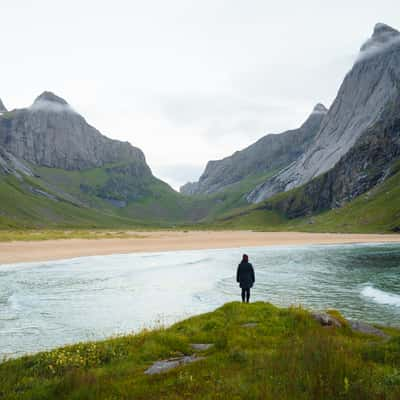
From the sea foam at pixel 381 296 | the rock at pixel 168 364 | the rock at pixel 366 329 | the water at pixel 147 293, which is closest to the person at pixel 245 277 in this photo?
the water at pixel 147 293

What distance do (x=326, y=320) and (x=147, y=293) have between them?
19176 millimetres

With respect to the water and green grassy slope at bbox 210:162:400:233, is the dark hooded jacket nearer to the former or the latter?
A: the water

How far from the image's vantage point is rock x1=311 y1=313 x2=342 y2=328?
15890mm

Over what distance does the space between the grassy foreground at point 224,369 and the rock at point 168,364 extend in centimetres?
32

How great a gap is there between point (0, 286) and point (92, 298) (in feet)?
36.2

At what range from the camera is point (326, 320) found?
16.0m

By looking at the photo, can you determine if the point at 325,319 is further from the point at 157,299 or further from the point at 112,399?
the point at 157,299

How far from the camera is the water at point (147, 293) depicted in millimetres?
21391

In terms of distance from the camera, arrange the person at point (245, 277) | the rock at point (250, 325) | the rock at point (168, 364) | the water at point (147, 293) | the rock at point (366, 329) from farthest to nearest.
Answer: the person at point (245, 277) → the water at point (147, 293) → the rock at point (250, 325) → the rock at point (366, 329) → the rock at point (168, 364)

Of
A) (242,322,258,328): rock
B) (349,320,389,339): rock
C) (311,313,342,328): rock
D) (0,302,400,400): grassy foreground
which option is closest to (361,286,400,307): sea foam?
(349,320,389,339): rock

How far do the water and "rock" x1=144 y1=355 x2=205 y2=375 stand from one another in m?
7.72

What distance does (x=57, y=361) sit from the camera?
463 inches

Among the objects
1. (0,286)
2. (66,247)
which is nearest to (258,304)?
(0,286)

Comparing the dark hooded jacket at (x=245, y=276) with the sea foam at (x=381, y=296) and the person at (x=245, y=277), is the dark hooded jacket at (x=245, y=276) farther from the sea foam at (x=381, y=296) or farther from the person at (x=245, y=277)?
the sea foam at (x=381, y=296)
